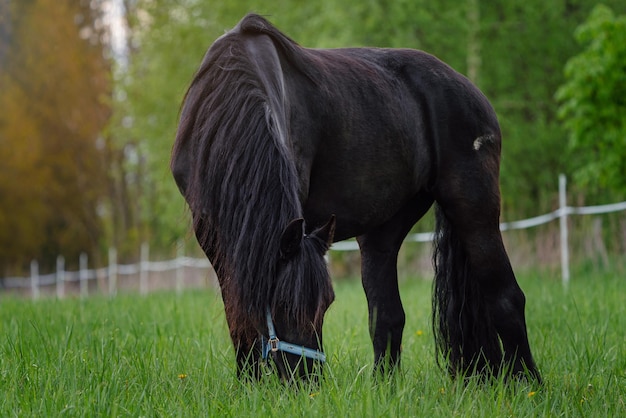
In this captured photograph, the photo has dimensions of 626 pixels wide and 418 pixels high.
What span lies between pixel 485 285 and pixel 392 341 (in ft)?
1.96

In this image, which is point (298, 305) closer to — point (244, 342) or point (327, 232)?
point (327, 232)

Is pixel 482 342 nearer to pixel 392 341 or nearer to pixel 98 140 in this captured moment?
pixel 392 341

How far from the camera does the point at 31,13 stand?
30.0 meters

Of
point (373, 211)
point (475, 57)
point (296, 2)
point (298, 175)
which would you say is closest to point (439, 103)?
point (373, 211)

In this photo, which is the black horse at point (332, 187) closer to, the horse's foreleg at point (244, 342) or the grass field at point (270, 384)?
the horse's foreleg at point (244, 342)

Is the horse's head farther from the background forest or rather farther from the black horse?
the background forest

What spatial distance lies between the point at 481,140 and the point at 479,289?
2.74 ft

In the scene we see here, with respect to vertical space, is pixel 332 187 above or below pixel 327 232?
above

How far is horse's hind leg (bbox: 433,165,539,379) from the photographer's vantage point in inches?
177

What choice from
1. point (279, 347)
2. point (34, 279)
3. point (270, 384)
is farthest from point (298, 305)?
point (34, 279)

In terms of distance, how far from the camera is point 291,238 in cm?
305

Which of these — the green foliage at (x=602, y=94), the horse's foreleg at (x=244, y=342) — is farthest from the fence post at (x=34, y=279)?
the horse's foreleg at (x=244, y=342)

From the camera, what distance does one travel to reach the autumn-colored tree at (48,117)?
29141 millimetres

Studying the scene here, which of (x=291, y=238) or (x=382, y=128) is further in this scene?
(x=382, y=128)
